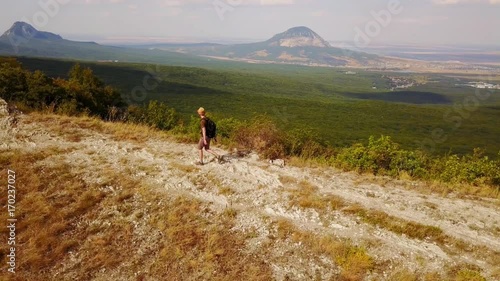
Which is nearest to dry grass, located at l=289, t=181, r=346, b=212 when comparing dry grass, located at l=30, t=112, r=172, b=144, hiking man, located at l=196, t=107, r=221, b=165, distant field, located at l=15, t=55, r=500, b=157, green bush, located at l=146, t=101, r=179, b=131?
hiking man, located at l=196, t=107, r=221, b=165

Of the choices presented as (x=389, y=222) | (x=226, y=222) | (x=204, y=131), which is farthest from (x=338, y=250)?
(x=204, y=131)

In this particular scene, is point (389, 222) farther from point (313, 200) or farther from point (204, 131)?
point (204, 131)

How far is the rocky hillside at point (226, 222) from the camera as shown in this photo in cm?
688

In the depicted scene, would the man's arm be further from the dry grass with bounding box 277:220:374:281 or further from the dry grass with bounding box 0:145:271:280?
the dry grass with bounding box 277:220:374:281

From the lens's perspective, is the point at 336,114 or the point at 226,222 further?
the point at 336,114

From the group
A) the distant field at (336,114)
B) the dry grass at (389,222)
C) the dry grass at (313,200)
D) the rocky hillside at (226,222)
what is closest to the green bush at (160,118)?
the rocky hillside at (226,222)

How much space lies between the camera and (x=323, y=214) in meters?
8.76

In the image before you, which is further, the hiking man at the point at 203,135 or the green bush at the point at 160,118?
the green bush at the point at 160,118

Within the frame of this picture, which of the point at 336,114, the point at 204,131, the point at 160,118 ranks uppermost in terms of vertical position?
the point at 204,131

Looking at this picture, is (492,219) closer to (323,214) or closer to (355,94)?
(323,214)

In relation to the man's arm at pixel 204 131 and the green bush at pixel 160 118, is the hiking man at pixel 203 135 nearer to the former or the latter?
the man's arm at pixel 204 131

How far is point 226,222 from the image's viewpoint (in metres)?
8.30

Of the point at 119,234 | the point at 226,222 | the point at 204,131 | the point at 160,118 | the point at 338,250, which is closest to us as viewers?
the point at 338,250

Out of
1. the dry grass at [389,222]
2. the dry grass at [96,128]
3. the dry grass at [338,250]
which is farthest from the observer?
the dry grass at [96,128]
